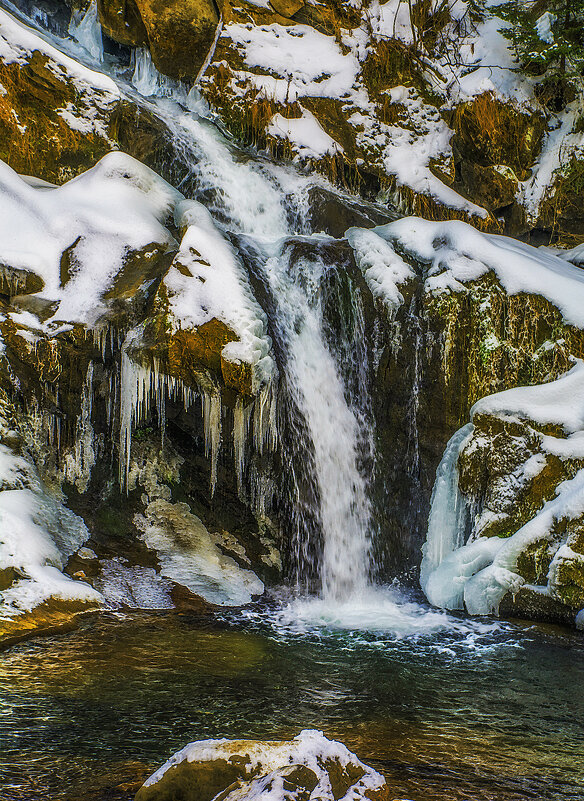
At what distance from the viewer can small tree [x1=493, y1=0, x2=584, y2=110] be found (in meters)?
10.1

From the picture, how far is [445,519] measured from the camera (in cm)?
656

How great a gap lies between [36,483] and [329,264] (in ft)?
11.8

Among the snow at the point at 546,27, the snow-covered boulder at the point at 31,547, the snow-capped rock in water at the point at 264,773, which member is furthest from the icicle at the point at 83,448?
the snow at the point at 546,27

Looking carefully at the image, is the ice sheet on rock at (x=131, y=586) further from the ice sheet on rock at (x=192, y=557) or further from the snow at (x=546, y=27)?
the snow at (x=546, y=27)

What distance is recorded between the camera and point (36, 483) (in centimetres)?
613

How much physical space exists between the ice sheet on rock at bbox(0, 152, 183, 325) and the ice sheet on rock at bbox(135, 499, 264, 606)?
1.98 meters

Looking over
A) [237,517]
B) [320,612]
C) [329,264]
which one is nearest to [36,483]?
[237,517]

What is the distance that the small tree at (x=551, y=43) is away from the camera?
10.1 meters

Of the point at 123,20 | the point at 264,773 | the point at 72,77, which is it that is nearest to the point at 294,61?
the point at 123,20

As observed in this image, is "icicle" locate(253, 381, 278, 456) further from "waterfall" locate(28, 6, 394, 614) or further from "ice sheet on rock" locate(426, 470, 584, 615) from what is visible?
"ice sheet on rock" locate(426, 470, 584, 615)

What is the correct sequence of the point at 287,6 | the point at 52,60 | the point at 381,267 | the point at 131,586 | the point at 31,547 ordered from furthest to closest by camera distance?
the point at 287,6 → the point at 52,60 → the point at 381,267 → the point at 131,586 → the point at 31,547

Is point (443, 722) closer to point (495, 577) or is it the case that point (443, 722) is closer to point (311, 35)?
point (495, 577)

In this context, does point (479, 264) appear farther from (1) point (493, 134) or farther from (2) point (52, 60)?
(2) point (52, 60)

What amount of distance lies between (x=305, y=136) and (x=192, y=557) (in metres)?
6.48
